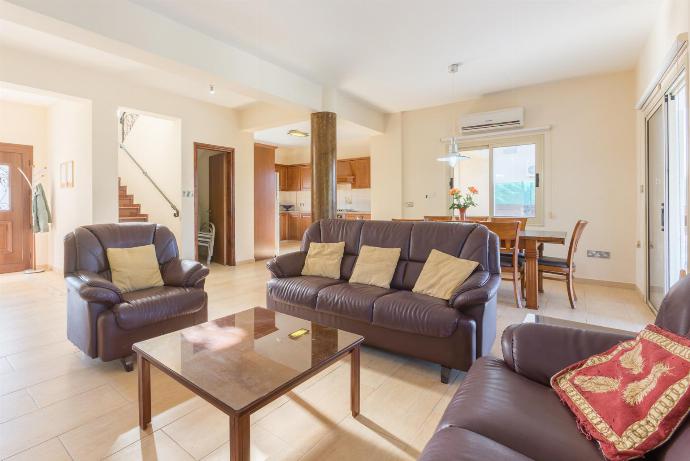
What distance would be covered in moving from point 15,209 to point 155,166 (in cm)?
228

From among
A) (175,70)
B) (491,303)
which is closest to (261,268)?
(175,70)

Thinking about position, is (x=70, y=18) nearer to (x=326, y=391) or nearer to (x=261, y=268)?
(x=326, y=391)

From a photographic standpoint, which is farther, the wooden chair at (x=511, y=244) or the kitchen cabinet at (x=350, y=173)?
the kitchen cabinet at (x=350, y=173)

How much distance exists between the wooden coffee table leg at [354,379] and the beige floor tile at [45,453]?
128 centimetres

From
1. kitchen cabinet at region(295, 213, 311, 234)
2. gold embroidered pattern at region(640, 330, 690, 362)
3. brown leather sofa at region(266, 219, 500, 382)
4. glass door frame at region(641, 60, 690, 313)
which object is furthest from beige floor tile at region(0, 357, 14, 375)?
kitchen cabinet at region(295, 213, 311, 234)

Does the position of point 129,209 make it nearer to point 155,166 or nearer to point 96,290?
point 155,166

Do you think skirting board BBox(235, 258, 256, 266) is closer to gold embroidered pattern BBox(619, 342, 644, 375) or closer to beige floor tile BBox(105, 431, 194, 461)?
beige floor tile BBox(105, 431, 194, 461)

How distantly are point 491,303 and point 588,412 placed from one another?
4.16ft

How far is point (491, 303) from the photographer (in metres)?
2.34

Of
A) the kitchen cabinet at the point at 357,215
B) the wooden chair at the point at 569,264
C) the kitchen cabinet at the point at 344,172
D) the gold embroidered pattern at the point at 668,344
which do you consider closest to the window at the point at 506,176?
the wooden chair at the point at 569,264

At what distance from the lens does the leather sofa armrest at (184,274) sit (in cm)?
279

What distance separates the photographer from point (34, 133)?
5.72 meters

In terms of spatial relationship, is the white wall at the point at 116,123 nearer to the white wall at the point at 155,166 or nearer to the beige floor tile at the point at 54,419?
the white wall at the point at 155,166

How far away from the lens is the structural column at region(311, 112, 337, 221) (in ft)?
15.9
